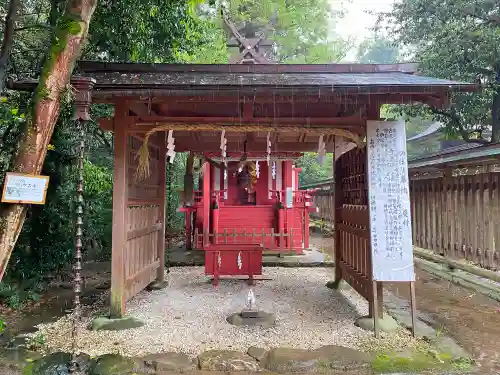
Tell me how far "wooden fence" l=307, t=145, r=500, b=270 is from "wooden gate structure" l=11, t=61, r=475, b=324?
250cm

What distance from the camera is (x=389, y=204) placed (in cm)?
548

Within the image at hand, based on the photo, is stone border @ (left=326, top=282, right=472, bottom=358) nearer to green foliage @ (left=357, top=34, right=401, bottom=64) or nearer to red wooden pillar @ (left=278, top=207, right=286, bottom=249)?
red wooden pillar @ (left=278, top=207, right=286, bottom=249)

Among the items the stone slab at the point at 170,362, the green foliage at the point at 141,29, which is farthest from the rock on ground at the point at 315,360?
the green foliage at the point at 141,29

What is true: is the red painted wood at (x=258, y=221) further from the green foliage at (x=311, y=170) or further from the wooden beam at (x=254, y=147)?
the green foliage at (x=311, y=170)

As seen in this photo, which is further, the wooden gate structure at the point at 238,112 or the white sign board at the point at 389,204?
the white sign board at the point at 389,204

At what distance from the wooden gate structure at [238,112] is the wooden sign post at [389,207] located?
0.30 m

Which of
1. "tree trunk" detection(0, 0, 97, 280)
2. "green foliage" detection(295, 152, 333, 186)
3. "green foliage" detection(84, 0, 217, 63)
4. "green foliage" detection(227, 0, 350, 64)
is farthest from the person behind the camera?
"green foliage" detection(295, 152, 333, 186)

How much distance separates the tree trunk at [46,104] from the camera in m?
4.10

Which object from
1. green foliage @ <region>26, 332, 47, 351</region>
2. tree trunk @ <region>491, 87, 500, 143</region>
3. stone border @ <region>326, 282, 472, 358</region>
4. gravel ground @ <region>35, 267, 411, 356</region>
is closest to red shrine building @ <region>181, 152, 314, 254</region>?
gravel ground @ <region>35, 267, 411, 356</region>

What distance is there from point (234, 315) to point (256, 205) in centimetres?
695

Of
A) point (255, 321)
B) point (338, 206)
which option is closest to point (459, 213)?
point (338, 206)

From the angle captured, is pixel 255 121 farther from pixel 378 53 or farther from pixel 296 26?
pixel 378 53

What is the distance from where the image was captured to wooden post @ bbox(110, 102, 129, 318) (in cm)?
578

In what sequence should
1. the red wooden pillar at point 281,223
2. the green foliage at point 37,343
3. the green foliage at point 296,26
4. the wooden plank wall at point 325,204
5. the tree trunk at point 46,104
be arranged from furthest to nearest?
the green foliage at point 296,26, the wooden plank wall at point 325,204, the red wooden pillar at point 281,223, the green foliage at point 37,343, the tree trunk at point 46,104
